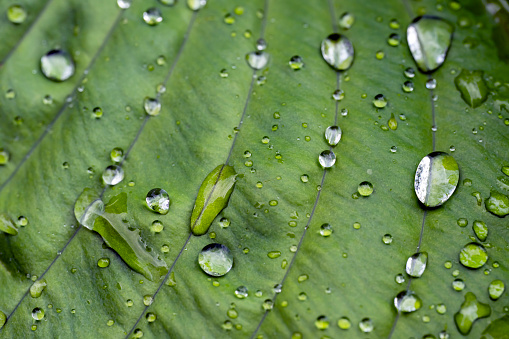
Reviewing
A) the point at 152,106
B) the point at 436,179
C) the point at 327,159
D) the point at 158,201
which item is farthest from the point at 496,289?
the point at 152,106

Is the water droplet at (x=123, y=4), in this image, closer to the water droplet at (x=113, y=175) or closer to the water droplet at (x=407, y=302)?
the water droplet at (x=113, y=175)

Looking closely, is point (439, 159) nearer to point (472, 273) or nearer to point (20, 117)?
point (472, 273)

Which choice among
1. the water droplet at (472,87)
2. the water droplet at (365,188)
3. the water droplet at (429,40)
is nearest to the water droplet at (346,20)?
the water droplet at (429,40)

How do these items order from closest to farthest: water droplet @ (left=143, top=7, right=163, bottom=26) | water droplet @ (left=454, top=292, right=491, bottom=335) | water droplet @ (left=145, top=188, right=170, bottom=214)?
water droplet @ (left=454, top=292, right=491, bottom=335) → water droplet @ (left=145, top=188, right=170, bottom=214) → water droplet @ (left=143, top=7, right=163, bottom=26)

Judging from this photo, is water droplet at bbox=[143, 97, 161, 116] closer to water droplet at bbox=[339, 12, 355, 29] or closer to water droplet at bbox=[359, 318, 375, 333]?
water droplet at bbox=[339, 12, 355, 29]

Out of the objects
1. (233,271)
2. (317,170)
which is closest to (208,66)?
(317,170)

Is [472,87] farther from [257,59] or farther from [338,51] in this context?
[257,59]

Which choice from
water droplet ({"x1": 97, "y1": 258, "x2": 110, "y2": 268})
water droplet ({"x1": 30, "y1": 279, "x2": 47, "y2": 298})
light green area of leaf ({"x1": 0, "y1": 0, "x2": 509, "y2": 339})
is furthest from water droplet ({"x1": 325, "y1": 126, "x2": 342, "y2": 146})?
water droplet ({"x1": 30, "y1": 279, "x2": 47, "y2": 298})
